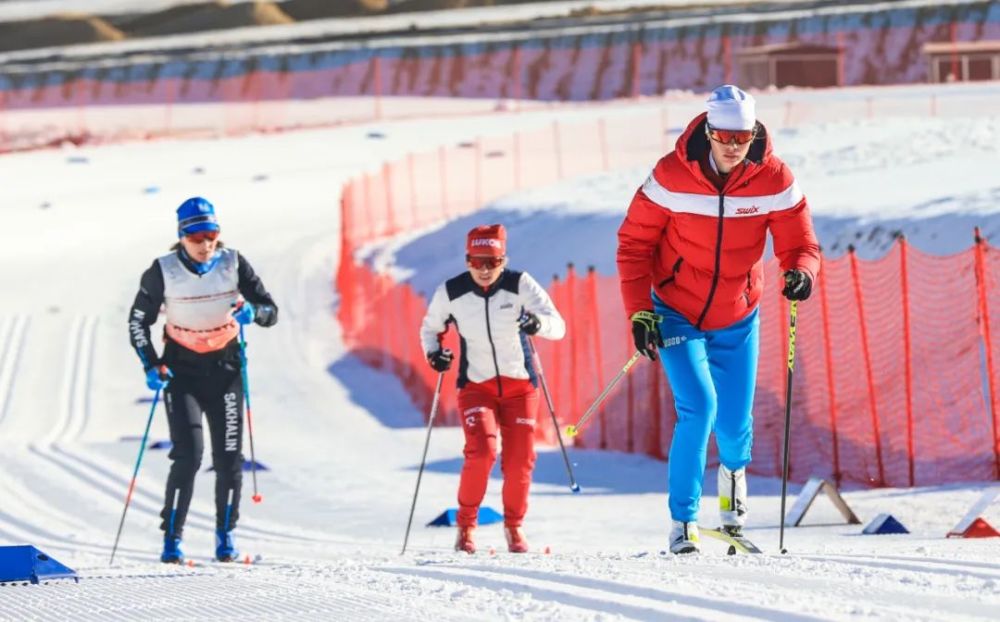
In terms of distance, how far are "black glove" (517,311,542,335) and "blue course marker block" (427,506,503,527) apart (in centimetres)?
293

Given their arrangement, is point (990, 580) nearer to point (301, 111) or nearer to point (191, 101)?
point (301, 111)

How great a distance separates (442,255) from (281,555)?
18605 mm

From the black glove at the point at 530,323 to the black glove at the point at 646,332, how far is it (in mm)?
1986

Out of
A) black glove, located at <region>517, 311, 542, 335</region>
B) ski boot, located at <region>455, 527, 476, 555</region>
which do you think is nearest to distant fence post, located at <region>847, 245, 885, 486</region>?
ski boot, located at <region>455, 527, 476, 555</region>

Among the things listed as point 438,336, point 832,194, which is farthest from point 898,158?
point 438,336

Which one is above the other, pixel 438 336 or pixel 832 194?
pixel 832 194

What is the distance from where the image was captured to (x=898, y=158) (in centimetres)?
2661

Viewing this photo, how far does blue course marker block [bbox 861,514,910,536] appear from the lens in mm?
10305

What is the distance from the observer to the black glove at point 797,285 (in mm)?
7426

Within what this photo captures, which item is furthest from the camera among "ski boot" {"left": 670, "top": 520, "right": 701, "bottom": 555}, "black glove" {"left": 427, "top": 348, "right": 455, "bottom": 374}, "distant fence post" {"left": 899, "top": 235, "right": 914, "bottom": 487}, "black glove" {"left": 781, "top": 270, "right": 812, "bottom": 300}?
"distant fence post" {"left": 899, "top": 235, "right": 914, "bottom": 487}

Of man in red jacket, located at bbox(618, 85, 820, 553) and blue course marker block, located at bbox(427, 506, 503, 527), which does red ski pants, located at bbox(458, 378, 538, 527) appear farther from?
blue course marker block, located at bbox(427, 506, 503, 527)

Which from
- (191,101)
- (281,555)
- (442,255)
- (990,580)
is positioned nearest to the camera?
(990,580)

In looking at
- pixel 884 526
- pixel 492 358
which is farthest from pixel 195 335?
pixel 884 526

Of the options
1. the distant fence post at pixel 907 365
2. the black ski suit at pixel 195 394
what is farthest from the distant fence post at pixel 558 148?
the black ski suit at pixel 195 394
